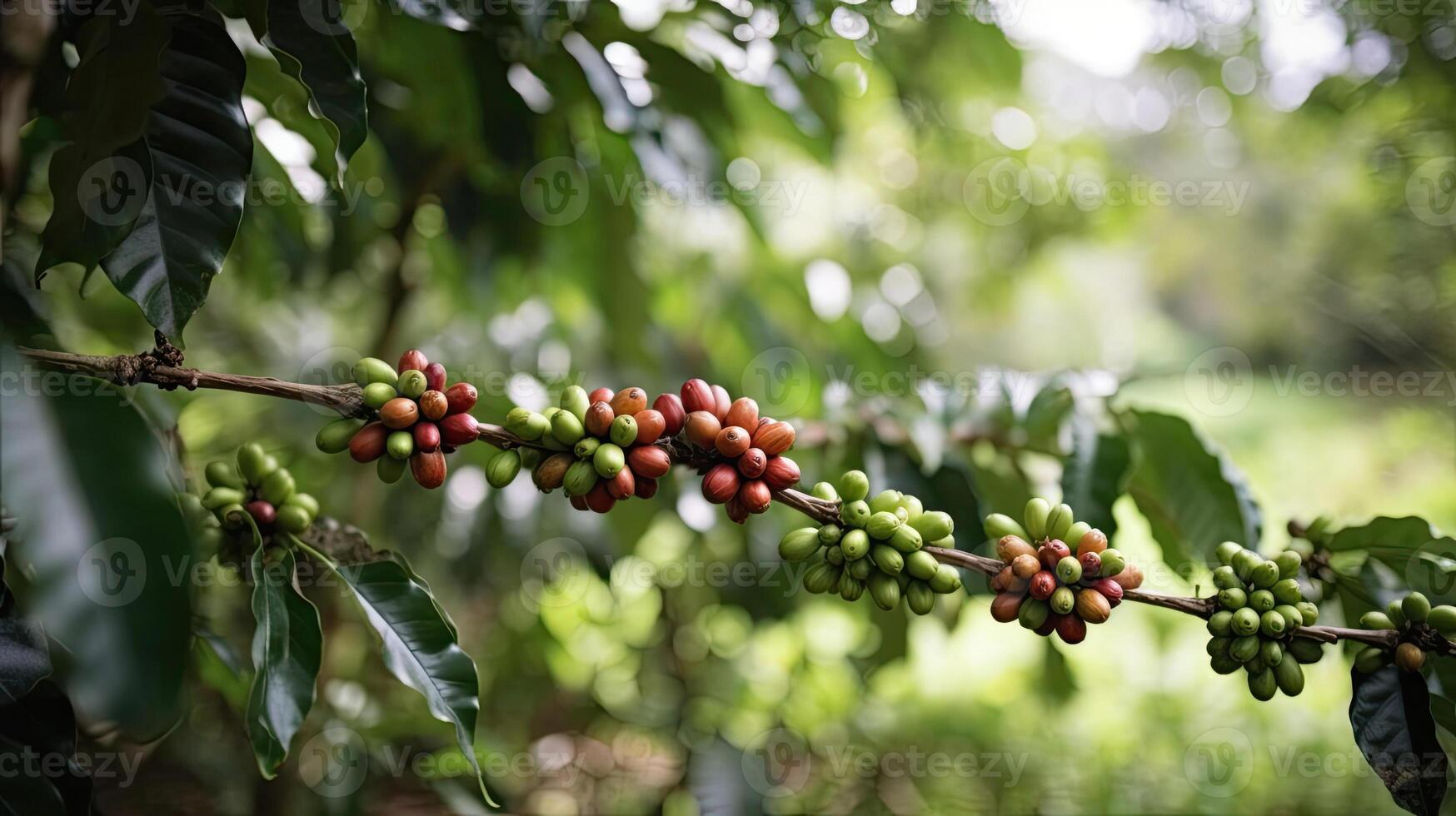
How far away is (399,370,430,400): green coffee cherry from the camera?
0.54 m

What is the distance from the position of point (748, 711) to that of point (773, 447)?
4.00 feet

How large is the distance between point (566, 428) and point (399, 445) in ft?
0.34

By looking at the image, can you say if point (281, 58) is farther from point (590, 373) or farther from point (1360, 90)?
point (1360, 90)

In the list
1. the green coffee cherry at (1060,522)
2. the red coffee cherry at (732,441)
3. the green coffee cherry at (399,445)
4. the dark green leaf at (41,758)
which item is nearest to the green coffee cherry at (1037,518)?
the green coffee cherry at (1060,522)

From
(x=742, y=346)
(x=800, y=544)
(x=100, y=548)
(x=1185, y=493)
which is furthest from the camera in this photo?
(x=742, y=346)

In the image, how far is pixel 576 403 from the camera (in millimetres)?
560

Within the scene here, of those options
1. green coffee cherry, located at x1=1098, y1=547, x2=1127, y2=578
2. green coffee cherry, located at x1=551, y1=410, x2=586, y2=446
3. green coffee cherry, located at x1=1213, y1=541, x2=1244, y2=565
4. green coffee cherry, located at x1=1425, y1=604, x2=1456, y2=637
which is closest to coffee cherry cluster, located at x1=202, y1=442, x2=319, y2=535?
green coffee cherry, located at x1=551, y1=410, x2=586, y2=446

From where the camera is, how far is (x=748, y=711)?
1.63m

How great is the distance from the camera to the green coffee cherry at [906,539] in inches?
21.1

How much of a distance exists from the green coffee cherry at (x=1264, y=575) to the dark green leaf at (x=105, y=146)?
759 mm

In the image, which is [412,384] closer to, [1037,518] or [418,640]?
[418,640]

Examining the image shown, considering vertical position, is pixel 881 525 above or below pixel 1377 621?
below

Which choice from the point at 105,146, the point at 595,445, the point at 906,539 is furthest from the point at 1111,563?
the point at 105,146

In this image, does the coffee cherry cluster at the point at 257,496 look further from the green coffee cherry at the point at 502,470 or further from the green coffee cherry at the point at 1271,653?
the green coffee cherry at the point at 1271,653
